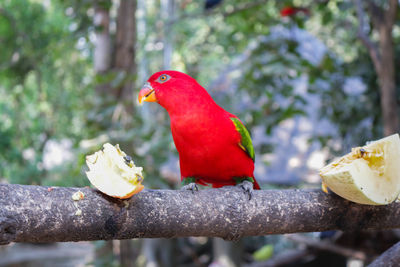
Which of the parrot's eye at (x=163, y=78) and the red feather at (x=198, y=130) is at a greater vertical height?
the parrot's eye at (x=163, y=78)

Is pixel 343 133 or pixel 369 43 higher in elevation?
pixel 369 43

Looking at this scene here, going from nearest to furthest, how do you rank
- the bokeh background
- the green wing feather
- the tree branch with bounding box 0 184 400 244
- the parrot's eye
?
the tree branch with bounding box 0 184 400 244
the parrot's eye
the green wing feather
the bokeh background

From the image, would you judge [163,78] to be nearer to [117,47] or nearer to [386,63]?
[386,63]

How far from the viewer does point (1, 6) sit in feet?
14.6

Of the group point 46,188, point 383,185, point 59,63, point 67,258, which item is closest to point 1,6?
point 59,63

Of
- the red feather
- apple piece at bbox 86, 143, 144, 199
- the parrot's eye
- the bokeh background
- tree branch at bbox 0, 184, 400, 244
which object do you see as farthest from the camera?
the bokeh background

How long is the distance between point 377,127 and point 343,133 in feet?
1.47

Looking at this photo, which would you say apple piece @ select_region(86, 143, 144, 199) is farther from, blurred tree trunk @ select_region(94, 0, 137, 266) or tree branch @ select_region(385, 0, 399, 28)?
tree branch @ select_region(385, 0, 399, 28)

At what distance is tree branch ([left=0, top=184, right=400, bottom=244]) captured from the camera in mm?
1087

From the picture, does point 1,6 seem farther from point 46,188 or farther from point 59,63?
point 46,188

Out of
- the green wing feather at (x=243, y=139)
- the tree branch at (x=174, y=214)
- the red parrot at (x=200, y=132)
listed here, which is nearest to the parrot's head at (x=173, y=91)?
the red parrot at (x=200, y=132)

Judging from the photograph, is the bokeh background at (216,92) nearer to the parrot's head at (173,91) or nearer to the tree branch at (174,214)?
the parrot's head at (173,91)

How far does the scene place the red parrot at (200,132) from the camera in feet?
5.66

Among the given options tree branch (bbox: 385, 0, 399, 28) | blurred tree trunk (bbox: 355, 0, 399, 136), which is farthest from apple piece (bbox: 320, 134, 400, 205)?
tree branch (bbox: 385, 0, 399, 28)
